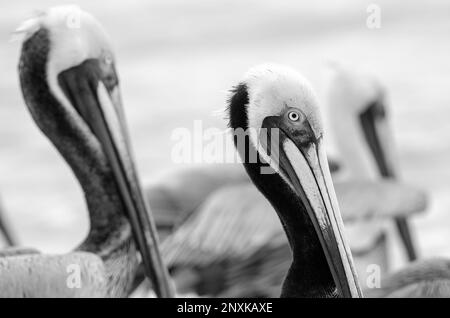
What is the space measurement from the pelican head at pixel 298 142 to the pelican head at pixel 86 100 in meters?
0.80

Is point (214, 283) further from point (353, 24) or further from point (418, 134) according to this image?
point (353, 24)

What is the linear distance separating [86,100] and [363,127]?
2959 millimetres

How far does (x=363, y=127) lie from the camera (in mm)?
6309

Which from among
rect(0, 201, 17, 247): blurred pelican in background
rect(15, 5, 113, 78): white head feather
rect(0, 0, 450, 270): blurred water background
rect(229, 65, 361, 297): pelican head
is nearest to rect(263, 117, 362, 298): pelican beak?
rect(229, 65, 361, 297): pelican head

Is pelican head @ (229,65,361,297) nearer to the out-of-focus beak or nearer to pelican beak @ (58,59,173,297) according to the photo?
pelican beak @ (58,59,173,297)

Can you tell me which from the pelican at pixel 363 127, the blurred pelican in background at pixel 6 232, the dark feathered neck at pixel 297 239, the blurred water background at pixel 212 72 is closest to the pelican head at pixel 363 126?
the pelican at pixel 363 127

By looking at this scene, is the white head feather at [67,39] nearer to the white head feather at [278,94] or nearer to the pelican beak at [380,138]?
the white head feather at [278,94]

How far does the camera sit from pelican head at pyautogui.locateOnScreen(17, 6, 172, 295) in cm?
357

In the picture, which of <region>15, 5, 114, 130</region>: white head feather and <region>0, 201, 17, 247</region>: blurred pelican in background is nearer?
<region>15, 5, 114, 130</region>: white head feather

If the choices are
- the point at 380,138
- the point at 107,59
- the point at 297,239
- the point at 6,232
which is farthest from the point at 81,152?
the point at 380,138

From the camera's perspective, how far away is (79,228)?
24.3 ft

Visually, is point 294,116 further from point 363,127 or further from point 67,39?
point 363,127

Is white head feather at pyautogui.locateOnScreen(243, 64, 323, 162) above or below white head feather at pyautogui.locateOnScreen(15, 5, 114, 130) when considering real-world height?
below

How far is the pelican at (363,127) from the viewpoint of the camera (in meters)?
6.21
